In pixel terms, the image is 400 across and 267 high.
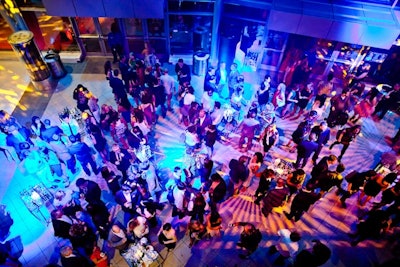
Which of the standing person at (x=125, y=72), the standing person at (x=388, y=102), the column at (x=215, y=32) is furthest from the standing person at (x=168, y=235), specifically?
the standing person at (x=388, y=102)

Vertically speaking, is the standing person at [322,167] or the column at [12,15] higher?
the column at [12,15]

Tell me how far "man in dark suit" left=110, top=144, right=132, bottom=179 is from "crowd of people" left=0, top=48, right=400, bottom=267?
2cm

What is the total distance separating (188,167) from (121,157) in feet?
5.71

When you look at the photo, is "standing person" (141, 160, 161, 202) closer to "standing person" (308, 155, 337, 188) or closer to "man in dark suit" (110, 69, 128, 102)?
"man in dark suit" (110, 69, 128, 102)

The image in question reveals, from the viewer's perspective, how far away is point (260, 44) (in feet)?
37.0

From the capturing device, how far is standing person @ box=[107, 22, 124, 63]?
1112cm

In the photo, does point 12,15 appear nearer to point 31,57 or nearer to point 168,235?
point 31,57

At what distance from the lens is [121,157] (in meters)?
6.91

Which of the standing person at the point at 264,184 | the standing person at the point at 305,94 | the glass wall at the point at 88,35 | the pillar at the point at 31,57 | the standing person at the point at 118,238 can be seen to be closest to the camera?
the standing person at the point at 118,238

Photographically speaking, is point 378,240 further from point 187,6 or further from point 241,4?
point 187,6

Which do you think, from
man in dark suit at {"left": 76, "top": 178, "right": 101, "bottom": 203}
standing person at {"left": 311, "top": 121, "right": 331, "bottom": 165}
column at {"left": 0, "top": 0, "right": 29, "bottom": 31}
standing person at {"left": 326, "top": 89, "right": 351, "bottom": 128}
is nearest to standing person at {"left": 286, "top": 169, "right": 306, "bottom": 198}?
standing person at {"left": 311, "top": 121, "right": 331, "bottom": 165}

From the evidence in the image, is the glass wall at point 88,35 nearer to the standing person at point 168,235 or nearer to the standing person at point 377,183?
the standing person at point 168,235

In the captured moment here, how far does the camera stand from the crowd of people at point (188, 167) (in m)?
6.14

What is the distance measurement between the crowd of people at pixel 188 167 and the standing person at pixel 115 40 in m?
2.13
